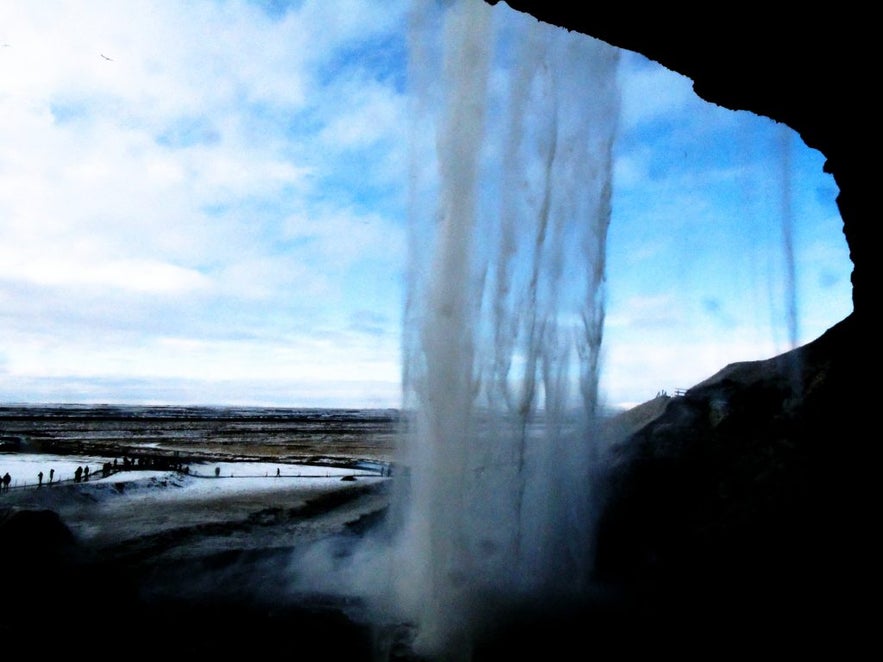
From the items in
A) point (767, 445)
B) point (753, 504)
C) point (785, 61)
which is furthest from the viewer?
point (767, 445)

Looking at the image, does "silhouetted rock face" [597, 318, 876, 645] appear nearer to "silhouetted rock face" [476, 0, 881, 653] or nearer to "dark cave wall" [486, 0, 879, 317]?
"silhouetted rock face" [476, 0, 881, 653]

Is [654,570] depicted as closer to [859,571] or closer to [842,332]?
[859,571]

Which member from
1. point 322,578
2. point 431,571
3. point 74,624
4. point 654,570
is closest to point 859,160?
point 654,570

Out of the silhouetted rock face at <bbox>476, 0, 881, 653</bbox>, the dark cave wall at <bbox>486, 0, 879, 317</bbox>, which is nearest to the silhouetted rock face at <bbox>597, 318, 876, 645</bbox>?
the silhouetted rock face at <bbox>476, 0, 881, 653</bbox>

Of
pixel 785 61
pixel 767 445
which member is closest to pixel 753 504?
pixel 767 445

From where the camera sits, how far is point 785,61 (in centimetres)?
707

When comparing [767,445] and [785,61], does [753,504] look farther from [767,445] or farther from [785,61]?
[785,61]

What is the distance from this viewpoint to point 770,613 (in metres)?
10.2

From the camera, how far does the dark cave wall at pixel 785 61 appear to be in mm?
6426

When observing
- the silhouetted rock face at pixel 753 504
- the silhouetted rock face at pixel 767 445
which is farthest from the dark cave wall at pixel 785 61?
the silhouetted rock face at pixel 753 504

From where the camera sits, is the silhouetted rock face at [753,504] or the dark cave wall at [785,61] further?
the silhouetted rock face at [753,504]

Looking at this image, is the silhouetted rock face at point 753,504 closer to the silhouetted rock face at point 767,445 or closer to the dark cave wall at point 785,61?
the silhouetted rock face at point 767,445

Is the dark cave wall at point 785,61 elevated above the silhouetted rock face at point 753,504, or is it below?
above

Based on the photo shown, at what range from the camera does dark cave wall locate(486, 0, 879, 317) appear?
643cm
